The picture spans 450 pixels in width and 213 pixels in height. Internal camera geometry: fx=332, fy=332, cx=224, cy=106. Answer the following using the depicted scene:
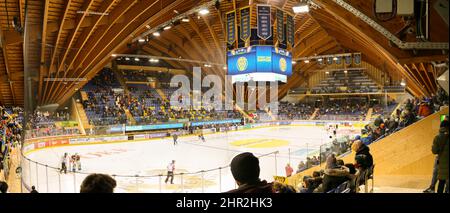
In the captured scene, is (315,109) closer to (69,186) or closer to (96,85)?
(96,85)

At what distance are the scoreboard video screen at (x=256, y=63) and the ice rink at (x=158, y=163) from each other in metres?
4.14

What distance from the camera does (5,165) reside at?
1191cm

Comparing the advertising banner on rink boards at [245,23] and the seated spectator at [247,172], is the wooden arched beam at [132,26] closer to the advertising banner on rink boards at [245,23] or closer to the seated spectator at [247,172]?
the advertising banner on rink boards at [245,23]

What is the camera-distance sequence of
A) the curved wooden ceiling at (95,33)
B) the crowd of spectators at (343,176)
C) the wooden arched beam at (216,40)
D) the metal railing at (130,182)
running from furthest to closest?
the wooden arched beam at (216,40)
the curved wooden ceiling at (95,33)
the metal railing at (130,182)
the crowd of spectators at (343,176)

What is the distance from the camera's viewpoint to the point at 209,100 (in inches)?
1251

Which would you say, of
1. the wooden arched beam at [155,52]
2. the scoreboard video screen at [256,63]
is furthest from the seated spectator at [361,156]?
the wooden arched beam at [155,52]

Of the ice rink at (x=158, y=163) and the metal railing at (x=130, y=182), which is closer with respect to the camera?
the metal railing at (x=130, y=182)

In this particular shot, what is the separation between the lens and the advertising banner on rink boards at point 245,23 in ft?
53.4

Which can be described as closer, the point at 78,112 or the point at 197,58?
the point at 78,112

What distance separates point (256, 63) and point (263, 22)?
222cm

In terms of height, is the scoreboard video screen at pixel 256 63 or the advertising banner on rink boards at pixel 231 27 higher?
the advertising banner on rink boards at pixel 231 27

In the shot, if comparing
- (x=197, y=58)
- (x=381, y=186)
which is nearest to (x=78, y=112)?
(x=197, y=58)

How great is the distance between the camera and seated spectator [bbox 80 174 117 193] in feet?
6.73
